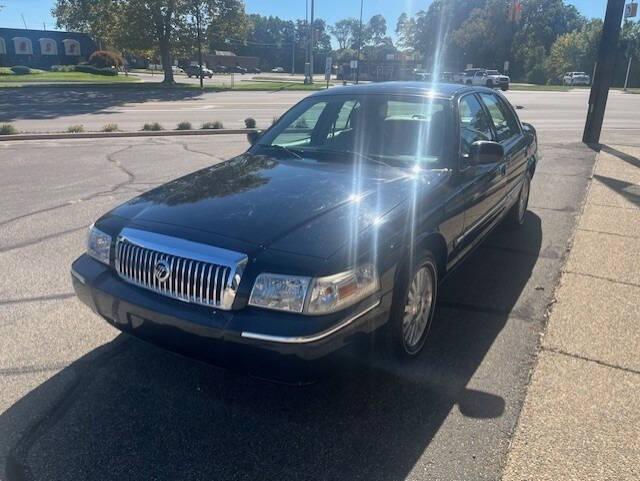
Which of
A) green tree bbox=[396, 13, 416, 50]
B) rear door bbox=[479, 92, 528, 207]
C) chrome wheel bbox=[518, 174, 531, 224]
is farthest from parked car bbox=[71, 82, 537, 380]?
green tree bbox=[396, 13, 416, 50]

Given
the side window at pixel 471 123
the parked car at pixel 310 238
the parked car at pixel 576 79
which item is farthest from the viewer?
the parked car at pixel 576 79

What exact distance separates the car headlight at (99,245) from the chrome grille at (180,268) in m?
0.16

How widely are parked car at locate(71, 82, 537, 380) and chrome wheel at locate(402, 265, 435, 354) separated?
1 centimetres

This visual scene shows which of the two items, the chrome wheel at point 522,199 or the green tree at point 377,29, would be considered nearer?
the chrome wheel at point 522,199

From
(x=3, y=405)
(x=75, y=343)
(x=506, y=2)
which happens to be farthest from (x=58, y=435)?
(x=506, y=2)

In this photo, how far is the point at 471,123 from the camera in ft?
14.7

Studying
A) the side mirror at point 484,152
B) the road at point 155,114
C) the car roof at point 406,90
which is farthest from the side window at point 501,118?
the road at point 155,114

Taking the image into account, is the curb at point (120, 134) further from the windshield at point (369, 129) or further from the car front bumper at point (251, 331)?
the car front bumper at point (251, 331)

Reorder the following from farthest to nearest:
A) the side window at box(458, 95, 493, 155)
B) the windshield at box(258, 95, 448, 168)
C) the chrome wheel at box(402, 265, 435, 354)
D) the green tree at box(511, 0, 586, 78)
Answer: the green tree at box(511, 0, 586, 78)
the side window at box(458, 95, 493, 155)
the windshield at box(258, 95, 448, 168)
the chrome wheel at box(402, 265, 435, 354)

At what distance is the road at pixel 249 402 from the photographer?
253 cm

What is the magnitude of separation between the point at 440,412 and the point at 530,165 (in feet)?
14.3

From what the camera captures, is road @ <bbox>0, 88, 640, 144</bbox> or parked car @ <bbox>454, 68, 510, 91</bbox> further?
parked car @ <bbox>454, 68, 510, 91</bbox>

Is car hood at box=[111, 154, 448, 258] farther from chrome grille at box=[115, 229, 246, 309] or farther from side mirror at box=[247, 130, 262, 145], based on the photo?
side mirror at box=[247, 130, 262, 145]

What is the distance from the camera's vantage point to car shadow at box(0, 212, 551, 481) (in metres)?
2.51
